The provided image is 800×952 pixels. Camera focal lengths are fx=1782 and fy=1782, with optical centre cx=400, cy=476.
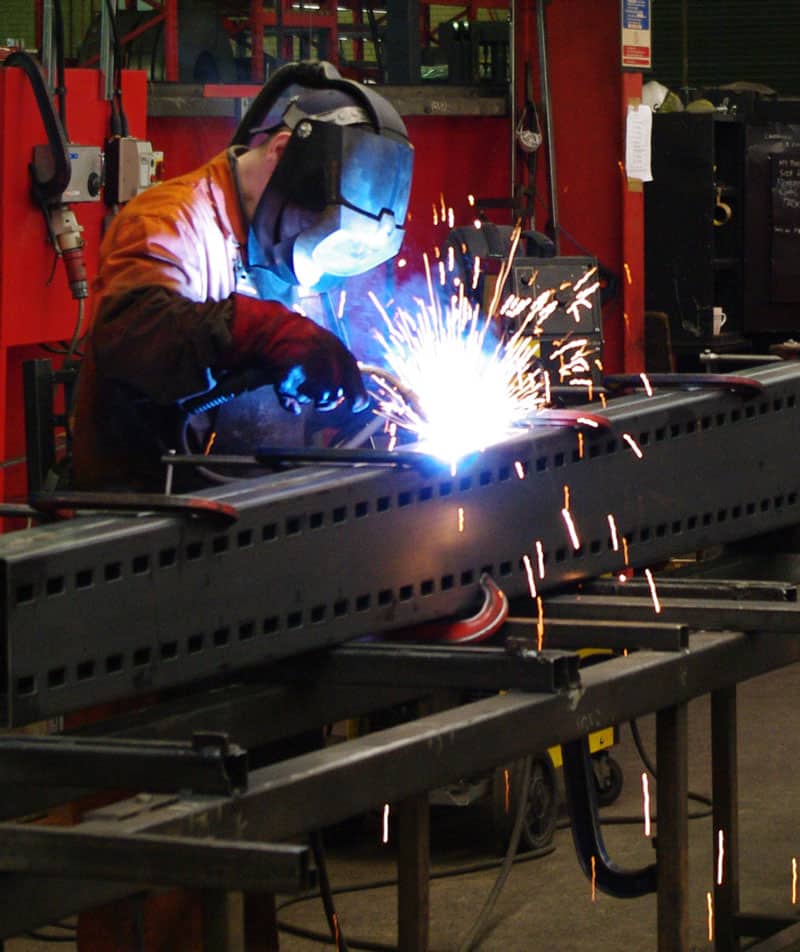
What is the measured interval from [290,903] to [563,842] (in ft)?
2.69

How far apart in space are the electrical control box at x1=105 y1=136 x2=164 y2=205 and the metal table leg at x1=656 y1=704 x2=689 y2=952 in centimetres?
347

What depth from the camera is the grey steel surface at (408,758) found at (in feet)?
5.57

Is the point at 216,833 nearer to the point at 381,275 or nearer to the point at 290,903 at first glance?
the point at 290,903

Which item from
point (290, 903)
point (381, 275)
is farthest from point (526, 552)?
point (381, 275)

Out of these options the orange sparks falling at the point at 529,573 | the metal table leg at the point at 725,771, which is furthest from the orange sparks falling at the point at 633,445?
the metal table leg at the point at 725,771

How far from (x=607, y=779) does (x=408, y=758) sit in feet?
10.2

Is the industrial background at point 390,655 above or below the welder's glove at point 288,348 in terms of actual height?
below

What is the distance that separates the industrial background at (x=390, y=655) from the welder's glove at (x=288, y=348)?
0.12 meters

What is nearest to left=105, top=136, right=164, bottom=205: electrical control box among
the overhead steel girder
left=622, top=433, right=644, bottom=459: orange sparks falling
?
the overhead steel girder

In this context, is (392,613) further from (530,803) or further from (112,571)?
(530,803)

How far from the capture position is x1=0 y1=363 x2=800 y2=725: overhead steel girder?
6.34 feet

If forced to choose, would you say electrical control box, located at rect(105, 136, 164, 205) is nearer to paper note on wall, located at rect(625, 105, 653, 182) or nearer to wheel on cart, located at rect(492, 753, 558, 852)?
wheel on cart, located at rect(492, 753, 558, 852)

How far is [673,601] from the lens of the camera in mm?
2479

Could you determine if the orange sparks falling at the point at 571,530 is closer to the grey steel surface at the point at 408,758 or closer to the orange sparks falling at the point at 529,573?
the orange sparks falling at the point at 529,573
